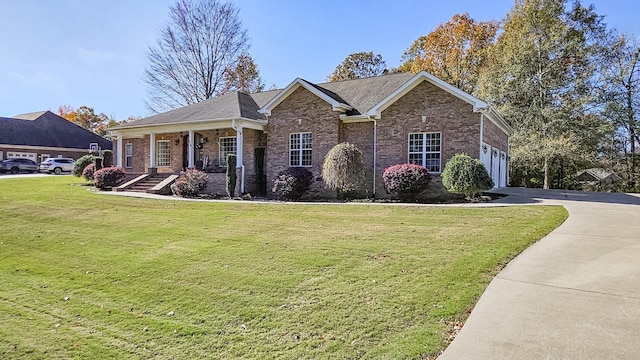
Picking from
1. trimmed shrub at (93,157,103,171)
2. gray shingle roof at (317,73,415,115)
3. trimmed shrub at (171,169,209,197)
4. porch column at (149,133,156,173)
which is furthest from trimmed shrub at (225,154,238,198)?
trimmed shrub at (93,157,103,171)

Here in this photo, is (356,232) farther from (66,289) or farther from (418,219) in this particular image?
(66,289)

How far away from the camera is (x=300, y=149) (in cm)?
1847

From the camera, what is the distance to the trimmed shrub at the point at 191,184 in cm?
1722

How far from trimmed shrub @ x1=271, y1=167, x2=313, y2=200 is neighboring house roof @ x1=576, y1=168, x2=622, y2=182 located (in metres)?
22.1

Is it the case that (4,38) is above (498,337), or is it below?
above

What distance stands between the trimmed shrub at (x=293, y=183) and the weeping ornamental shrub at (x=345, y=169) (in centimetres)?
139

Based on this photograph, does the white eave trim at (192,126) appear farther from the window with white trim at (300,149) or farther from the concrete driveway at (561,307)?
the concrete driveway at (561,307)

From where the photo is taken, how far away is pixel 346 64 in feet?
134

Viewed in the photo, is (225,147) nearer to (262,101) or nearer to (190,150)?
(190,150)

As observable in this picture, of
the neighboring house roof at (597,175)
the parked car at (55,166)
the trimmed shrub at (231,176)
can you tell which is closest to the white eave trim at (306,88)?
the trimmed shrub at (231,176)

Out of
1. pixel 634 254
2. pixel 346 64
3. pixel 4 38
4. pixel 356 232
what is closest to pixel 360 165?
pixel 356 232

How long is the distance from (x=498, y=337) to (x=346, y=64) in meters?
39.9

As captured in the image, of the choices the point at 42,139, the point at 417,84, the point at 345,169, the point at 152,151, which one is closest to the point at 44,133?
the point at 42,139

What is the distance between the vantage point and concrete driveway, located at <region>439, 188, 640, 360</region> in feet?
11.3
